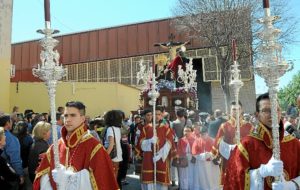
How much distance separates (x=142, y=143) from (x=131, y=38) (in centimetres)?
2576

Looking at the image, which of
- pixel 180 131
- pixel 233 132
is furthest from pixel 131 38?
pixel 233 132

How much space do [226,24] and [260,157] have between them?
70.7ft

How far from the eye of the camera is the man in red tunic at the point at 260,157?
347 cm

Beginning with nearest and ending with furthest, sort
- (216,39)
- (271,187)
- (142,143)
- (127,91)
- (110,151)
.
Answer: (271,187)
(110,151)
(142,143)
(216,39)
(127,91)

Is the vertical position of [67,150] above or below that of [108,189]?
above

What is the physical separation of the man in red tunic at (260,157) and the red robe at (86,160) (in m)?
1.22

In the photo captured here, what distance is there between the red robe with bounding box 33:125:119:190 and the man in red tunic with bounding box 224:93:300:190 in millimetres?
1215

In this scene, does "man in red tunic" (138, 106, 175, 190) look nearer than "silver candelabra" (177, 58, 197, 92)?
Yes

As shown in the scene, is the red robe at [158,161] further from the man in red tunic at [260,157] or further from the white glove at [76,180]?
the man in red tunic at [260,157]

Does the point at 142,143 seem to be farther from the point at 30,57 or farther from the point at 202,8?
the point at 30,57

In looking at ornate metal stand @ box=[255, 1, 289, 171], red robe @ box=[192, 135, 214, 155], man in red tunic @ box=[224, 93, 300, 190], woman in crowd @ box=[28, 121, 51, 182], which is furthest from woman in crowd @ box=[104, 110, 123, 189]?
ornate metal stand @ box=[255, 1, 289, 171]

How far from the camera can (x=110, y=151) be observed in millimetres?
6895

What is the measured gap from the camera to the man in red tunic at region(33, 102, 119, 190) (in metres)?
3.96

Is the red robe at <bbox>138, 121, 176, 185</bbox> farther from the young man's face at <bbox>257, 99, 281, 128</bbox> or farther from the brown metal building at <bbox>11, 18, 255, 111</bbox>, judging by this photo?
the brown metal building at <bbox>11, 18, 255, 111</bbox>
